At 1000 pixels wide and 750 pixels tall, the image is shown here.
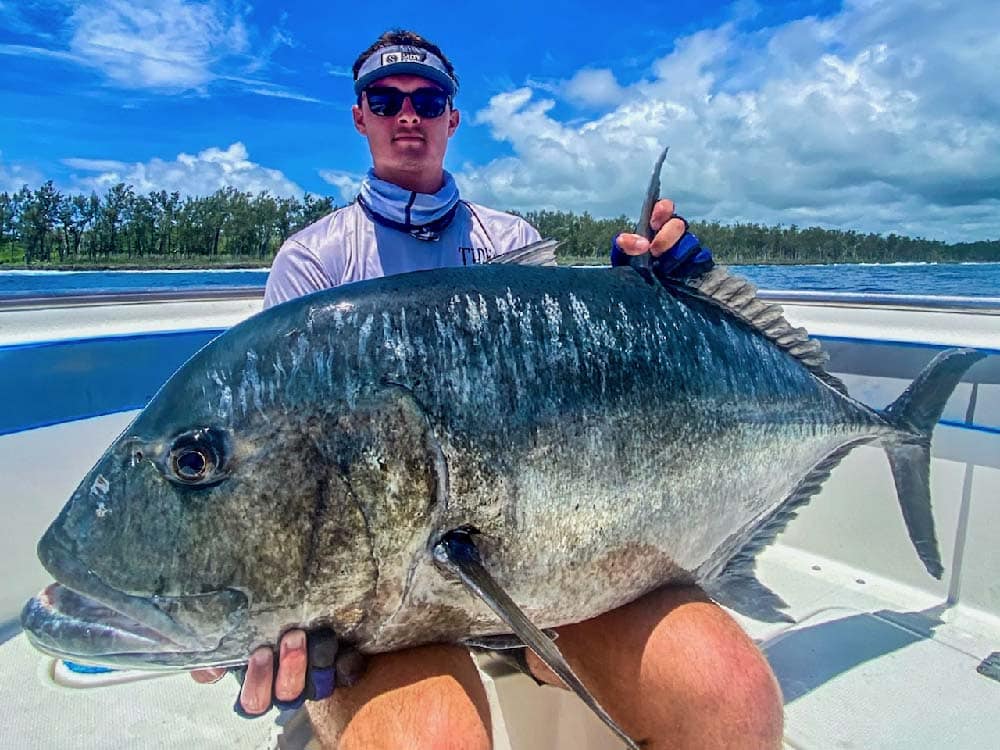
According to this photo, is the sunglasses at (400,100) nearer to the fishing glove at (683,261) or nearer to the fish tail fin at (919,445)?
the fishing glove at (683,261)

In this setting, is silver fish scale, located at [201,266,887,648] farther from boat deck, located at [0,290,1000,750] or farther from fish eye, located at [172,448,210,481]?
boat deck, located at [0,290,1000,750]

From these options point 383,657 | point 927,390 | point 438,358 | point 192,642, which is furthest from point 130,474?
point 927,390

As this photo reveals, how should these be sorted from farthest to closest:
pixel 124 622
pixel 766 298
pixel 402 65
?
pixel 766 298, pixel 402 65, pixel 124 622

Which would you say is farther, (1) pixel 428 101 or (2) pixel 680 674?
(1) pixel 428 101

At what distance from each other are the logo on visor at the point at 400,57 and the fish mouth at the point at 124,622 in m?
2.03

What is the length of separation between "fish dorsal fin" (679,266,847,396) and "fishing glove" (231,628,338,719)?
1361 millimetres

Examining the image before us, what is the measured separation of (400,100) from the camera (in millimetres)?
2664

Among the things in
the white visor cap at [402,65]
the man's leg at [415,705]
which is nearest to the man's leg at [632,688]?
the man's leg at [415,705]

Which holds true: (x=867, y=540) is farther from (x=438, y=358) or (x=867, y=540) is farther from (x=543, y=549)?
(x=438, y=358)

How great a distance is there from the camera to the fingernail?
4.55 feet

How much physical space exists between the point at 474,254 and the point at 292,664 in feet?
5.71

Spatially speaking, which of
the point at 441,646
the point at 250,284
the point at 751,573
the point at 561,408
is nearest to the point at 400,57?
the point at 561,408

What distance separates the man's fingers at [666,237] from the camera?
2.08 meters

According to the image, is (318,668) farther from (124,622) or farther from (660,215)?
(660,215)
